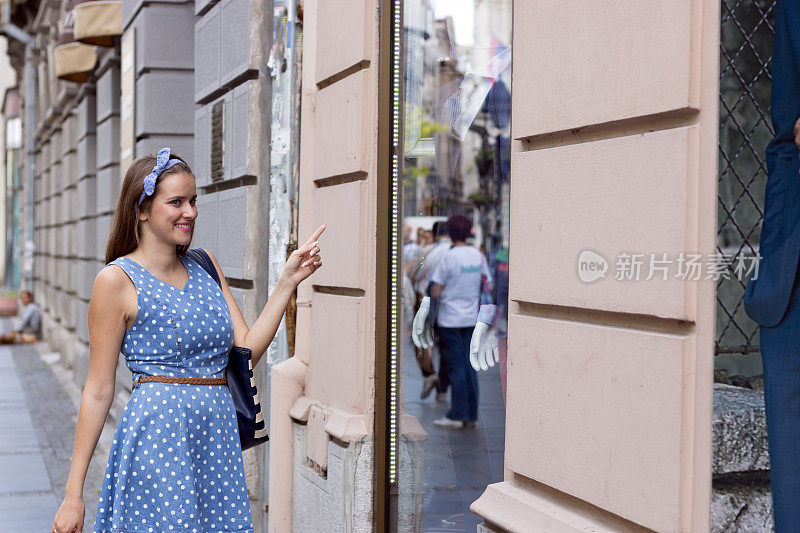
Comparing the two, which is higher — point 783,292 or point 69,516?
point 783,292

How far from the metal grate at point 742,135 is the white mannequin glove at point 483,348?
0.91 m

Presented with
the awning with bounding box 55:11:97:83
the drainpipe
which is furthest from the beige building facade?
the drainpipe

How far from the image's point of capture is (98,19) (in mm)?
10016

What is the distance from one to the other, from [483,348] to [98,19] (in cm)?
720

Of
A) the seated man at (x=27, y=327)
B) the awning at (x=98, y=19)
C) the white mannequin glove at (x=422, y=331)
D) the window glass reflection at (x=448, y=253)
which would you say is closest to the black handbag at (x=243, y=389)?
the window glass reflection at (x=448, y=253)

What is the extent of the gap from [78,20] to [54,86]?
1091cm

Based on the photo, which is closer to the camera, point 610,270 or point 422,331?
point 610,270

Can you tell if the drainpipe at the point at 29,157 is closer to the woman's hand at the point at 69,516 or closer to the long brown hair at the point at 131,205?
the long brown hair at the point at 131,205

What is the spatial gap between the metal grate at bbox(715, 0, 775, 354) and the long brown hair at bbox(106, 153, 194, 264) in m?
1.84

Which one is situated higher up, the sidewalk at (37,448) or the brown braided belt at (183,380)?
the brown braided belt at (183,380)

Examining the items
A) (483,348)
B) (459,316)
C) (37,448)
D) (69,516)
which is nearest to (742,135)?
(483,348)

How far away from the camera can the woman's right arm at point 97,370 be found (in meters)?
3.22

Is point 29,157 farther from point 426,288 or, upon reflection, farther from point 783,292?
point 783,292

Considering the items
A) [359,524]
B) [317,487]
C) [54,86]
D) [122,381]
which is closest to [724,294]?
[359,524]
